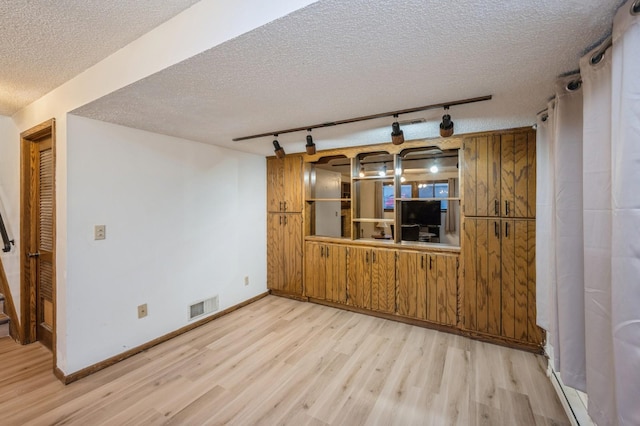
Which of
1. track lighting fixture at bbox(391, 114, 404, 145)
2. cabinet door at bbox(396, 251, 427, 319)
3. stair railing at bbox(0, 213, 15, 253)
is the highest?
track lighting fixture at bbox(391, 114, 404, 145)

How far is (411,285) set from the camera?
10.1 ft

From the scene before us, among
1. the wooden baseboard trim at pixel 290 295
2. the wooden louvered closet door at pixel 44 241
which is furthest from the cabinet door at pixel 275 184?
the wooden louvered closet door at pixel 44 241

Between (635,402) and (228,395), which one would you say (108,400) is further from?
(635,402)

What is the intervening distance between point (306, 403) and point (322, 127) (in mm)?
2232

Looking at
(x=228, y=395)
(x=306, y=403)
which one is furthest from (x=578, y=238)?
(x=228, y=395)

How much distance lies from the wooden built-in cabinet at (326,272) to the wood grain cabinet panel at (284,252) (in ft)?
0.50

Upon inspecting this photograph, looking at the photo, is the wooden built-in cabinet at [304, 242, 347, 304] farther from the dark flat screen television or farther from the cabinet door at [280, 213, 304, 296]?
the dark flat screen television

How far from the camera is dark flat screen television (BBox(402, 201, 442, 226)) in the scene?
13.2ft

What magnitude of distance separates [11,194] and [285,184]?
288 centimetres

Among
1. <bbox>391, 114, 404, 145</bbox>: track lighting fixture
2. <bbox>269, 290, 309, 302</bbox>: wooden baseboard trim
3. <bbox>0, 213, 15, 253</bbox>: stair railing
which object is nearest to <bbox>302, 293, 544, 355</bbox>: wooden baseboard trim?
<bbox>269, 290, 309, 302</bbox>: wooden baseboard trim

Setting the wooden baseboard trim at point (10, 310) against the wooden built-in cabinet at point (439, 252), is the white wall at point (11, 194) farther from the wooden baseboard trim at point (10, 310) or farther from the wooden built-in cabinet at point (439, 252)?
the wooden built-in cabinet at point (439, 252)

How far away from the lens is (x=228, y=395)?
198 centimetres

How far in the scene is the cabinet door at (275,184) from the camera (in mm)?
3965

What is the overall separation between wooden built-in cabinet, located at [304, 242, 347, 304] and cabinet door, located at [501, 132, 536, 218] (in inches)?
72.9
